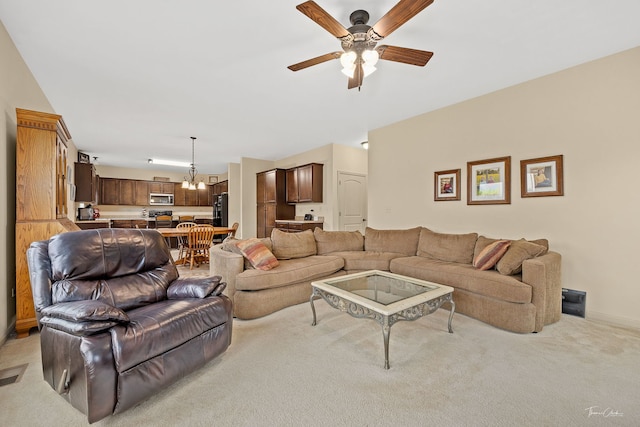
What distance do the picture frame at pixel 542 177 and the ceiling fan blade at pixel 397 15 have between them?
246 cm

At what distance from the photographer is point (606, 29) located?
2.27 metres

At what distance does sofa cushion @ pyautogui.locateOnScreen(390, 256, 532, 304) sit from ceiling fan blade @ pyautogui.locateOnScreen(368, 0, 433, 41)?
2327 millimetres

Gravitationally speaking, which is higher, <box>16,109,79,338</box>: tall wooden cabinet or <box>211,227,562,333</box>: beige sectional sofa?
<box>16,109,79,338</box>: tall wooden cabinet

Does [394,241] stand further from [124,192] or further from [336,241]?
[124,192]

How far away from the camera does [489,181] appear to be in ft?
11.5

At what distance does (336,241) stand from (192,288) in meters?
2.35

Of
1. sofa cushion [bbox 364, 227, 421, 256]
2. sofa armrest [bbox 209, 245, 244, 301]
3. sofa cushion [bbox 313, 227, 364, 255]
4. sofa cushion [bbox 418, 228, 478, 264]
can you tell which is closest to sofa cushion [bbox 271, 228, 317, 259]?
sofa cushion [bbox 313, 227, 364, 255]

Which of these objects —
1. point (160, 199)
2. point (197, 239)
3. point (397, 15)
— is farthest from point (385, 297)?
point (160, 199)

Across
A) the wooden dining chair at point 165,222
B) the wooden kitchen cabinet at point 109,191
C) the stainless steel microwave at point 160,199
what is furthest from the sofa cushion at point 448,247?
the wooden kitchen cabinet at point 109,191

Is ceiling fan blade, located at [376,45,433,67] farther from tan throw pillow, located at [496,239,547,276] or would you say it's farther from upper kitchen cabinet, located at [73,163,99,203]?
upper kitchen cabinet, located at [73,163,99,203]

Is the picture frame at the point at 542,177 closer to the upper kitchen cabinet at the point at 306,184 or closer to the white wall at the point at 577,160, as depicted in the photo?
the white wall at the point at 577,160

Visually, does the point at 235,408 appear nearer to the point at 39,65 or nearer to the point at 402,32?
the point at 402,32

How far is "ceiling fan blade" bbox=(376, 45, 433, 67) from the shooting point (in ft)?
6.73

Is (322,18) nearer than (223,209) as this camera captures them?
Yes
